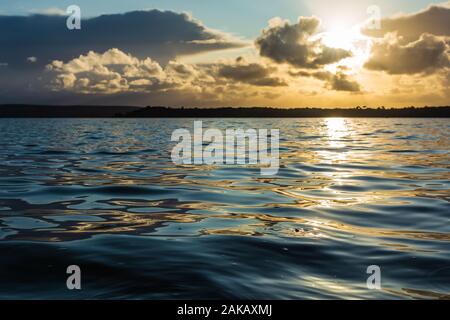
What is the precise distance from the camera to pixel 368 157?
28.2 m

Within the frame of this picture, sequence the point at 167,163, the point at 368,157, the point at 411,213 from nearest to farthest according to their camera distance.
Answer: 1. the point at 411,213
2. the point at 167,163
3. the point at 368,157

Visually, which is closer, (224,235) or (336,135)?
(224,235)

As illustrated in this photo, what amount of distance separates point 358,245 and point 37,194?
10.2 meters

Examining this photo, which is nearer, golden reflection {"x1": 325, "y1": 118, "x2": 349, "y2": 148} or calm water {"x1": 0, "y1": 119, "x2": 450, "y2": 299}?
calm water {"x1": 0, "y1": 119, "x2": 450, "y2": 299}

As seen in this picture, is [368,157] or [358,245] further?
[368,157]

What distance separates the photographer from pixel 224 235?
32.8 feet

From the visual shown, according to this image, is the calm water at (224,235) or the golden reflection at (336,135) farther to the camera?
the golden reflection at (336,135)

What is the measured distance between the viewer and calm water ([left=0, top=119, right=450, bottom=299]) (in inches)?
274

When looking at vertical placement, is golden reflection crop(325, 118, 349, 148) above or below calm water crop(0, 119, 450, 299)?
above

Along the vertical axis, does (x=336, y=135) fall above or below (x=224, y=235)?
above

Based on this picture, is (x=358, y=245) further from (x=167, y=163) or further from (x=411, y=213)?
(x=167, y=163)

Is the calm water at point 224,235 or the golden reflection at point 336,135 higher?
the golden reflection at point 336,135

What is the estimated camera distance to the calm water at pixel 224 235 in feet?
22.8
